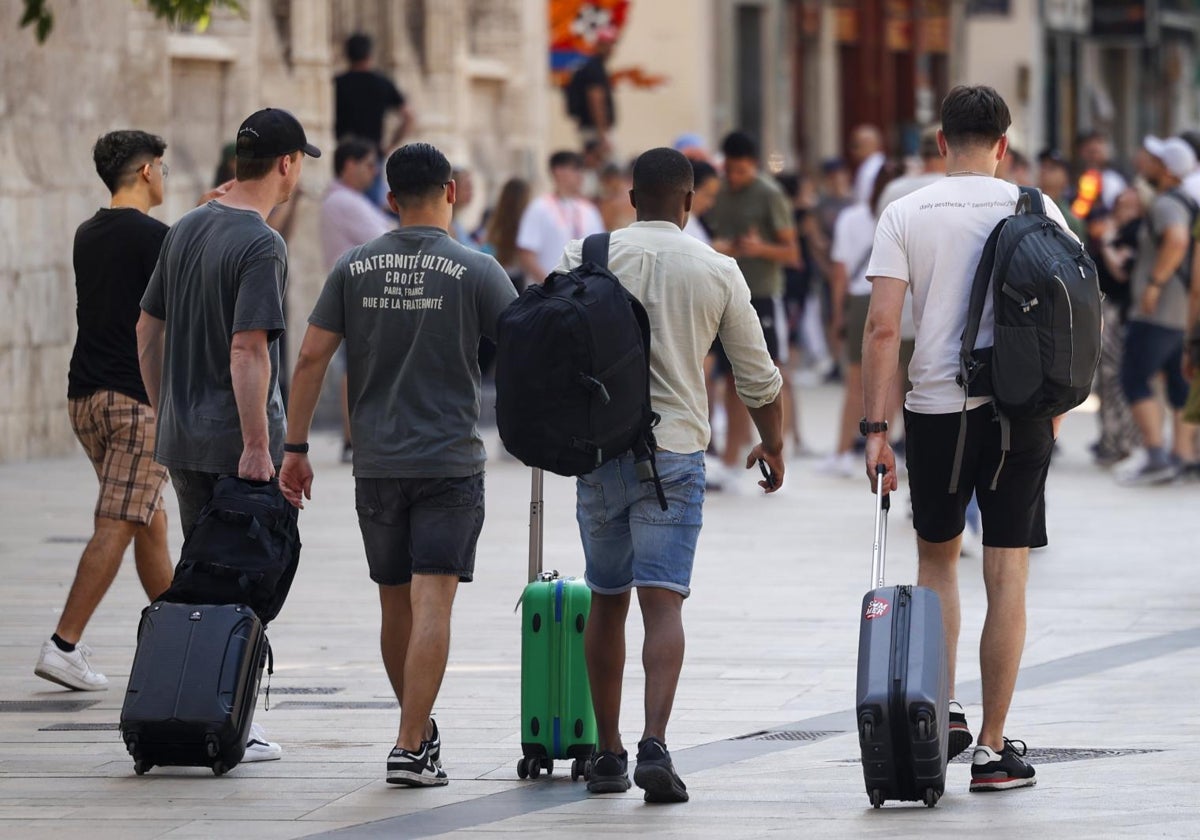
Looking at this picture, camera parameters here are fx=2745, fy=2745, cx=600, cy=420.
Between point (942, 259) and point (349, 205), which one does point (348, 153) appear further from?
point (942, 259)

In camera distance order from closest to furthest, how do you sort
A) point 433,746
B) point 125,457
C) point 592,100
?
point 433,746 → point 125,457 → point 592,100

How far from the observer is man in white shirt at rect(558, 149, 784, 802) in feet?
22.8

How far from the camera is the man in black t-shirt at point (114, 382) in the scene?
8664 millimetres

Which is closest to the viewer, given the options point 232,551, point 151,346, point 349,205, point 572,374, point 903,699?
point 903,699

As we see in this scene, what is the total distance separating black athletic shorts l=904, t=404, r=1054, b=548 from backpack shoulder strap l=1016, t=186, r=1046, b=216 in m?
0.53

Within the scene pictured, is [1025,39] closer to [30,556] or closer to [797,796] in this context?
[30,556]

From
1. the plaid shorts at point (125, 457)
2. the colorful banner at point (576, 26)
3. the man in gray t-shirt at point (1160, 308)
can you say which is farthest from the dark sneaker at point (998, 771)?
the colorful banner at point (576, 26)

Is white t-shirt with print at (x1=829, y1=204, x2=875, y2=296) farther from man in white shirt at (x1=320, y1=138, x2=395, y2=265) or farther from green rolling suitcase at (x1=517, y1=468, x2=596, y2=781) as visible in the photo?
green rolling suitcase at (x1=517, y1=468, x2=596, y2=781)

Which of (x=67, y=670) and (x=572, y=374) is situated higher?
(x=572, y=374)

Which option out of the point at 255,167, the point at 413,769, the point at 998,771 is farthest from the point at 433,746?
the point at 255,167

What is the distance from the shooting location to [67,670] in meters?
8.64

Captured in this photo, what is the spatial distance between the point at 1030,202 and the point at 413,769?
85.4 inches

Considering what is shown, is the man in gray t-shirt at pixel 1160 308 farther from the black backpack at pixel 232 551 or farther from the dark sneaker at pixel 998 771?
the black backpack at pixel 232 551

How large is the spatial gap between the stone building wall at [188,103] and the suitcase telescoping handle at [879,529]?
25.7 feet
